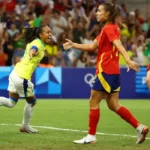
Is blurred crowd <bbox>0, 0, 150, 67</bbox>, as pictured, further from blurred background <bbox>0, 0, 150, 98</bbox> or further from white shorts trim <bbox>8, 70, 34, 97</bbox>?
white shorts trim <bbox>8, 70, 34, 97</bbox>

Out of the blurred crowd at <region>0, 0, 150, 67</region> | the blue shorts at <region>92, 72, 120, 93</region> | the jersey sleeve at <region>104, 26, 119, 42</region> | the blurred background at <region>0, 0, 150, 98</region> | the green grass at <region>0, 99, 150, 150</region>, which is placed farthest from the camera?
the blurred crowd at <region>0, 0, 150, 67</region>

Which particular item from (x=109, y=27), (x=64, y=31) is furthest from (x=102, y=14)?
(x=64, y=31)

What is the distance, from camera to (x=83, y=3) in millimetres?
26016

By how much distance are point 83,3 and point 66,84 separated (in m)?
6.29

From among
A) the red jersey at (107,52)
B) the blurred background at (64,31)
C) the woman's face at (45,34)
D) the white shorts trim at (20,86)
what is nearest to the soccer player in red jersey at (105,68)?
the red jersey at (107,52)

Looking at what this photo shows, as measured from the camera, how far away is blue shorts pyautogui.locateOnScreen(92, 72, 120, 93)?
9.32 m

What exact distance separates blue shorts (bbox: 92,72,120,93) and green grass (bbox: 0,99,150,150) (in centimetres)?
80

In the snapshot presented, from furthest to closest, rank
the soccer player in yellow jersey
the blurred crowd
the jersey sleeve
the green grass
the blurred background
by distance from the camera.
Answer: the blurred crowd → the blurred background → the soccer player in yellow jersey → the jersey sleeve → the green grass

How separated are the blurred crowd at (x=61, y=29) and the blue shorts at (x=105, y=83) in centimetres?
1173

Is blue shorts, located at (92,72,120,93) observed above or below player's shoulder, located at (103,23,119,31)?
below

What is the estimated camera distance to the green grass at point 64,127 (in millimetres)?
9078

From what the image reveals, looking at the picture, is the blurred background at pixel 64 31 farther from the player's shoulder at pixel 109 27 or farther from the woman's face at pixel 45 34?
the player's shoulder at pixel 109 27

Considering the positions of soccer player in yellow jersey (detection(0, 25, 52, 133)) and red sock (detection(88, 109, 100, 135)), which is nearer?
red sock (detection(88, 109, 100, 135))

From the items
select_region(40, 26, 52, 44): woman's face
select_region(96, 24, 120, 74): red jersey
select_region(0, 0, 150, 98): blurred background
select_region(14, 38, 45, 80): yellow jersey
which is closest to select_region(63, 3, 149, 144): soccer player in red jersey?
select_region(96, 24, 120, 74): red jersey
